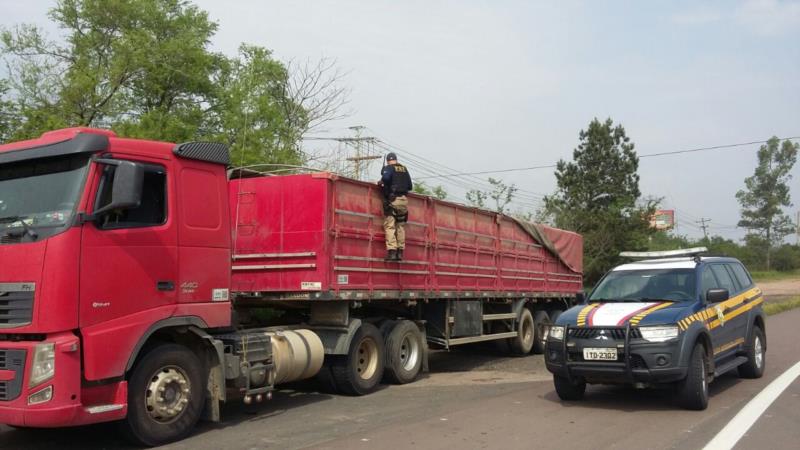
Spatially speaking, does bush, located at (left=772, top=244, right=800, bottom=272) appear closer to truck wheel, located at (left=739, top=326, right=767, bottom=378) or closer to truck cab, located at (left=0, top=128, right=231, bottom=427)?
truck wheel, located at (left=739, top=326, right=767, bottom=378)

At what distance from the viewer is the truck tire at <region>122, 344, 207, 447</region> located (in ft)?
20.4

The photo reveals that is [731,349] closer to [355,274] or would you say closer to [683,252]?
[683,252]

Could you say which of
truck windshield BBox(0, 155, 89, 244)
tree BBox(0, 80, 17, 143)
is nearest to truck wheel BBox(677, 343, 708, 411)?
truck windshield BBox(0, 155, 89, 244)

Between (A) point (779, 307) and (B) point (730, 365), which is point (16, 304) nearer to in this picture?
(B) point (730, 365)

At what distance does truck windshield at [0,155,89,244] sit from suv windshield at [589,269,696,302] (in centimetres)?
645

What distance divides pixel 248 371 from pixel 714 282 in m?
6.19

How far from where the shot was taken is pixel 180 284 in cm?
680

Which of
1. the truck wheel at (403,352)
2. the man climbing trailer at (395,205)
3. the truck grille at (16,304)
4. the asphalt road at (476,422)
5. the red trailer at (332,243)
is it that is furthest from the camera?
the truck wheel at (403,352)

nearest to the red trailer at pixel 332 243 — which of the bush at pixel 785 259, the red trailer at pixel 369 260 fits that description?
the red trailer at pixel 369 260

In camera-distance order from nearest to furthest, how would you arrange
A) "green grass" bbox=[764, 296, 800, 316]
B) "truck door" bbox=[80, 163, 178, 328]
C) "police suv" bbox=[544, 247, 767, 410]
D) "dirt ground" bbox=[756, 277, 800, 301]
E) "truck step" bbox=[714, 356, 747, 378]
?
"truck door" bbox=[80, 163, 178, 328], "police suv" bbox=[544, 247, 767, 410], "truck step" bbox=[714, 356, 747, 378], "green grass" bbox=[764, 296, 800, 316], "dirt ground" bbox=[756, 277, 800, 301]

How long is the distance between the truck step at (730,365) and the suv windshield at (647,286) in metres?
0.99

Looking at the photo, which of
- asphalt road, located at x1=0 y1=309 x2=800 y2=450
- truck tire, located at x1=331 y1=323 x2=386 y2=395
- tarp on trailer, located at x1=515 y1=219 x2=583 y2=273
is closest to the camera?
asphalt road, located at x1=0 y1=309 x2=800 y2=450

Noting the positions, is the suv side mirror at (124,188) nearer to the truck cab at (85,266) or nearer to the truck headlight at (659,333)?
the truck cab at (85,266)

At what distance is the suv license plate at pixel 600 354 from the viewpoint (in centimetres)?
756
